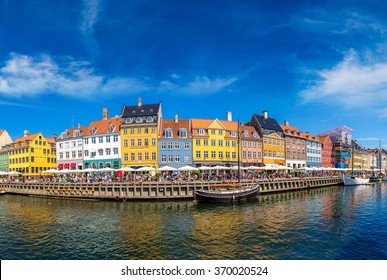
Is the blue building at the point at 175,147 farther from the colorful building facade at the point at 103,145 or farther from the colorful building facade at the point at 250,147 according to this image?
the colorful building facade at the point at 250,147

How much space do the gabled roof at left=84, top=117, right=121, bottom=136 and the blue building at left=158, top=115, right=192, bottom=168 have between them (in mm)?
10800

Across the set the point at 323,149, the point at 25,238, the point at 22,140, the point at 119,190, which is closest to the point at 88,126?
the point at 22,140

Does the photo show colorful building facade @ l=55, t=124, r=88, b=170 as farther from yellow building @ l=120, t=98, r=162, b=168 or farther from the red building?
the red building

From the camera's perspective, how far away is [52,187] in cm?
4850

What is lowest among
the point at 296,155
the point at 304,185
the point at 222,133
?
the point at 304,185

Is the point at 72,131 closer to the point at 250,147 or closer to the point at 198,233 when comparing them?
the point at 250,147

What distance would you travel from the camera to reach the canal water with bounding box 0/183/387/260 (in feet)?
58.0

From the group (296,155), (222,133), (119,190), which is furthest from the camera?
(296,155)

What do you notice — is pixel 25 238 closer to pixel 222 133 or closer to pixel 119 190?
pixel 119 190

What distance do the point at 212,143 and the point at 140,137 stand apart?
15998mm

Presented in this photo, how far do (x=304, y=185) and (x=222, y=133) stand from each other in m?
20.6

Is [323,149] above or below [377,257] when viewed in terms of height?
above

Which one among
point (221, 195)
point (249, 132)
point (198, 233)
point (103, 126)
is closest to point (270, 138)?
point (249, 132)
